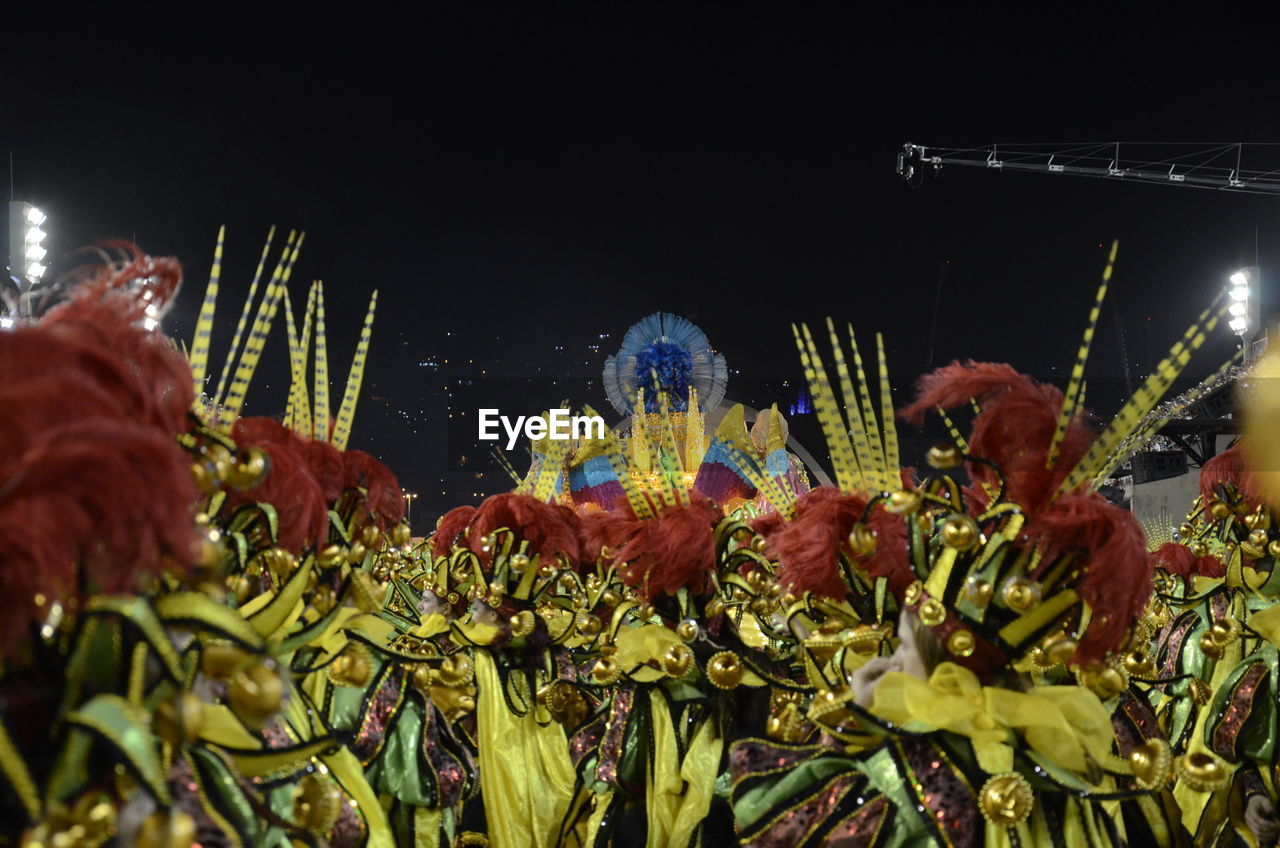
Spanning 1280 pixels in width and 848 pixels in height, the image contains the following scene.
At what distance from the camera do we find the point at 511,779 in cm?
502

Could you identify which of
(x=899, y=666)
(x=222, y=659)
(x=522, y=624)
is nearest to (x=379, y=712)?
(x=522, y=624)

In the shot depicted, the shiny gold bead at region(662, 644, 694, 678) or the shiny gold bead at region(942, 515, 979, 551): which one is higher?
the shiny gold bead at region(942, 515, 979, 551)

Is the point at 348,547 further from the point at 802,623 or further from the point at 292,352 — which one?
the point at 802,623

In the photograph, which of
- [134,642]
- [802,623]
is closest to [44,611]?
[134,642]

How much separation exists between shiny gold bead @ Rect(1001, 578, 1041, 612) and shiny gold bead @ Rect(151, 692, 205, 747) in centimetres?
148

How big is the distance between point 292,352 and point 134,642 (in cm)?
216

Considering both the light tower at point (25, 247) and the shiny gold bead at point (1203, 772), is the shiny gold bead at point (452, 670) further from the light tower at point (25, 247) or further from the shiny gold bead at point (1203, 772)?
the light tower at point (25, 247)

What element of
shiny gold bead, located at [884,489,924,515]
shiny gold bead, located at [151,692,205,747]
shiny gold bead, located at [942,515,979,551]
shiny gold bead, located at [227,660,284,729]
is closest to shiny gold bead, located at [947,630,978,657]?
shiny gold bead, located at [942,515,979,551]

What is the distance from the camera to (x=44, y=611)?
1.19 metres

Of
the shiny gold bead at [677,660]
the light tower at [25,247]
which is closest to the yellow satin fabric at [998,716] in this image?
the shiny gold bead at [677,660]

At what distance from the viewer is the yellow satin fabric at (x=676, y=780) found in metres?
4.02

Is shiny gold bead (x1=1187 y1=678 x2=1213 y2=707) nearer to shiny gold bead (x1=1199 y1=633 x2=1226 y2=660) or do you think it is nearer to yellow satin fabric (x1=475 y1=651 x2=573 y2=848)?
shiny gold bead (x1=1199 y1=633 x2=1226 y2=660)

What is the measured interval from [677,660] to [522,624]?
122 cm

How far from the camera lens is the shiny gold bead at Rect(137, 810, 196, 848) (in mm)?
1159
